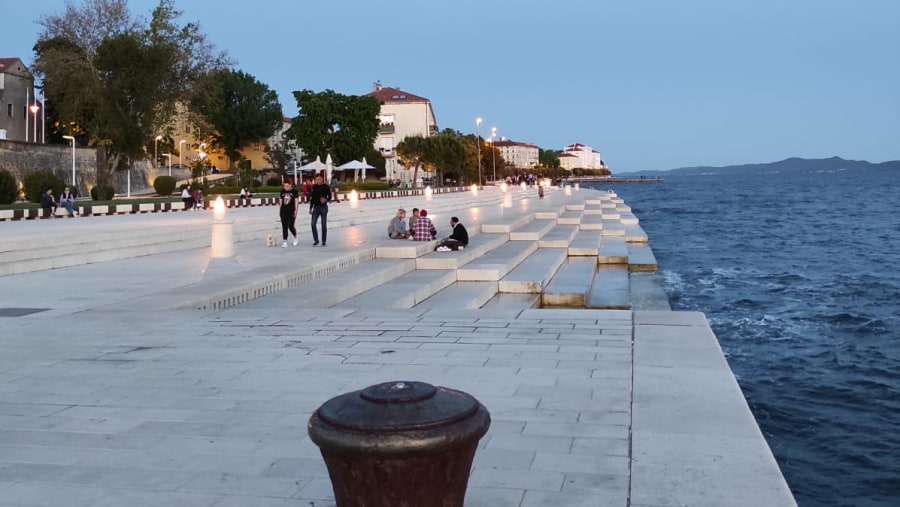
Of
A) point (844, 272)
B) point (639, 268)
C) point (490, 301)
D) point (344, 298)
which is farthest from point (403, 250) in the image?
point (844, 272)

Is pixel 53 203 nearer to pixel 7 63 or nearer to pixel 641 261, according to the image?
pixel 641 261

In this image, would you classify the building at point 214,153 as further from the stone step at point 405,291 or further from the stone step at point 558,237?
the stone step at point 405,291

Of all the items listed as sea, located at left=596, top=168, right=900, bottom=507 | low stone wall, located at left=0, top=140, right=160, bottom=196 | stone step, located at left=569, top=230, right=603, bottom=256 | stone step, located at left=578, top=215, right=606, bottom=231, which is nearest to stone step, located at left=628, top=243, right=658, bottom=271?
sea, located at left=596, top=168, right=900, bottom=507

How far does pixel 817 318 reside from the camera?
58.6 ft

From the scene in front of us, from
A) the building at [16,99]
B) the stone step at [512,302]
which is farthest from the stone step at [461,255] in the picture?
the building at [16,99]

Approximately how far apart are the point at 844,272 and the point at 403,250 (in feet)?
58.7

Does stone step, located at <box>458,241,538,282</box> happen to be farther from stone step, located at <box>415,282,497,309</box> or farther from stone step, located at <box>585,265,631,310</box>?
stone step, located at <box>585,265,631,310</box>

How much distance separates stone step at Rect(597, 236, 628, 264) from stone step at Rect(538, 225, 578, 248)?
104 centimetres

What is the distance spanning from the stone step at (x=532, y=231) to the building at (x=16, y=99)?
42.6 m

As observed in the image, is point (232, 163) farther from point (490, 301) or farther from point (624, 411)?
point (624, 411)

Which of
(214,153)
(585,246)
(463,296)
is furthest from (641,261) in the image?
(214,153)

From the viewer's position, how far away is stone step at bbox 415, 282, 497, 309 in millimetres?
13195

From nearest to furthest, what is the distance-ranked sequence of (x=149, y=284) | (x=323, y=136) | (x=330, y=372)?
1. (x=330, y=372)
2. (x=149, y=284)
3. (x=323, y=136)

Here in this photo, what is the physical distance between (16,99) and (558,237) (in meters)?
50.9
